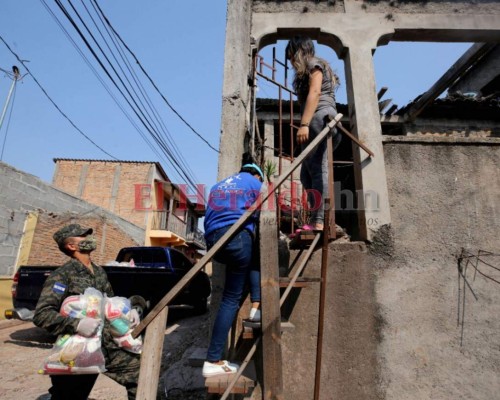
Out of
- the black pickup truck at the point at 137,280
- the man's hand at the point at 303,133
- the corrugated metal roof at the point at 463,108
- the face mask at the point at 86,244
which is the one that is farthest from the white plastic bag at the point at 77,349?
the corrugated metal roof at the point at 463,108

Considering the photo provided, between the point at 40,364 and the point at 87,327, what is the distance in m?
3.40

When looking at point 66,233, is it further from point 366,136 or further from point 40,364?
point 40,364

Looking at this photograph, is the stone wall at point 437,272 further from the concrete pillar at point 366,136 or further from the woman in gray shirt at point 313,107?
the woman in gray shirt at point 313,107

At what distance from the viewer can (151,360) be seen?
1589mm

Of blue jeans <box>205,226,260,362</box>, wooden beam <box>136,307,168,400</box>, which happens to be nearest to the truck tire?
blue jeans <box>205,226,260,362</box>

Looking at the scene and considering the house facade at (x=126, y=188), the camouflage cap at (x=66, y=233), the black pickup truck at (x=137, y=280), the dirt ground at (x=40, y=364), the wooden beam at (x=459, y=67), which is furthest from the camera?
the house facade at (x=126, y=188)

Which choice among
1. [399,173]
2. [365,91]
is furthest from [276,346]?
[365,91]

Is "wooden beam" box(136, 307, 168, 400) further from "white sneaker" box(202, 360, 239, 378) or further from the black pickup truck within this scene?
the black pickup truck

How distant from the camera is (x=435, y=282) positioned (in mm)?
2951

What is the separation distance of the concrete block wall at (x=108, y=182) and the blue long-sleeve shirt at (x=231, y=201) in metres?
18.5

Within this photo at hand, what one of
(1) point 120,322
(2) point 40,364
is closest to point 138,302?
(2) point 40,364

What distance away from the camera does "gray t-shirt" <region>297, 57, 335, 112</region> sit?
2855 millimetres

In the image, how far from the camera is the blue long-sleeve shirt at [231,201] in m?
2.27

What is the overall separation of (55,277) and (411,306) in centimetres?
317
